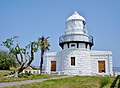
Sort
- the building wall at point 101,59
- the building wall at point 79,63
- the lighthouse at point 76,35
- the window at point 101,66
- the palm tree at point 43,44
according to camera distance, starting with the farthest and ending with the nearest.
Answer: the palm tree at point 43,44 < the lighthouse at point 76,35 < the window at point 101,66 < the building wall at point 101,59 < the building wall at point 79,63

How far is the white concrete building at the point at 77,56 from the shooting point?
3086cm

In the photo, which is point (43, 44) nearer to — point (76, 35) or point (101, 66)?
point (76, 35)

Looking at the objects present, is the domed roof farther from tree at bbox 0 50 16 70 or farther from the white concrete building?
tree at bbox 0 50 16 70

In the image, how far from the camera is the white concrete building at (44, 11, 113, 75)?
30.9 metres

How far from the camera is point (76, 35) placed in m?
31.8

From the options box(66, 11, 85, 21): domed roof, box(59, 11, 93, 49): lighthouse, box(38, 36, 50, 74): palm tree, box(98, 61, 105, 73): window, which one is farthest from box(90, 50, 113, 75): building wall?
box(38, 36, 50, 74): palm tree

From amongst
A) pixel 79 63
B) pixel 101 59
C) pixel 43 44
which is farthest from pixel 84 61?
pixel 43 44

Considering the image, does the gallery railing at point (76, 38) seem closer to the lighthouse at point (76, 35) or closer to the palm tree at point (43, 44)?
the lighthouse at point (76, 35)

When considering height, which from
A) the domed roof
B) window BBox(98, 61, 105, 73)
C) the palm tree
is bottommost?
window BBox(98, 61, 105, 73)

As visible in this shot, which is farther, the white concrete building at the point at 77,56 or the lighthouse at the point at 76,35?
the lighthouse at the point at 76,35

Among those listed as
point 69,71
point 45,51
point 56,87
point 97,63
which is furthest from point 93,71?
point 56,87

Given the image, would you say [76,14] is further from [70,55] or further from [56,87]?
[56,87]

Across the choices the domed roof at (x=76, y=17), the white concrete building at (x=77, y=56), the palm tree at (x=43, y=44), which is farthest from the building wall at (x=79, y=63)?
the palm tree at (x=43, y=44)

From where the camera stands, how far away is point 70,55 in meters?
31.2
